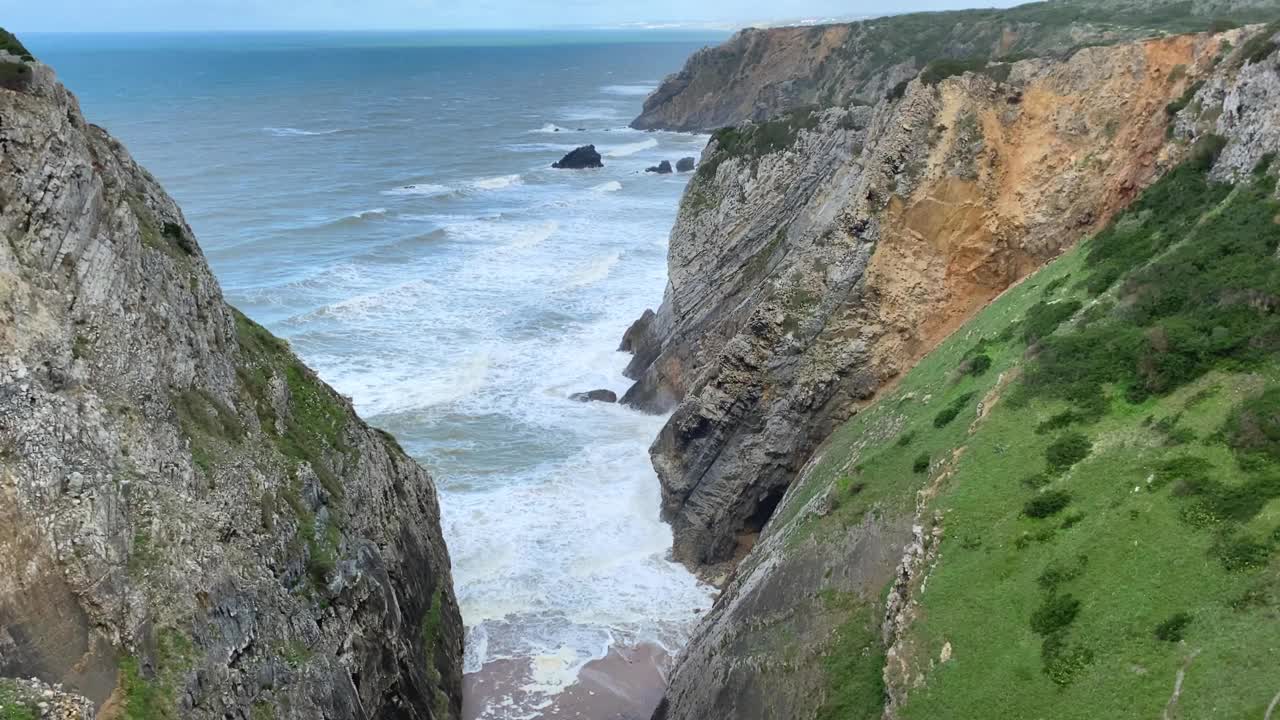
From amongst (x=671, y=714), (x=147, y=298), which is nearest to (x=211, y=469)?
(x=147, y=298)

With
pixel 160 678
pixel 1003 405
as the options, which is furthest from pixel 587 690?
pixel 1003 405

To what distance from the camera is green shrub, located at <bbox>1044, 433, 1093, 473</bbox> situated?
1973 cm

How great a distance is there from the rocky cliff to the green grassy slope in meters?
0.05

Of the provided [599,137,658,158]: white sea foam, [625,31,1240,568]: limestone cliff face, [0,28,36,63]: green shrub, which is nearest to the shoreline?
[625,31,1240,568]: limestone cliff face

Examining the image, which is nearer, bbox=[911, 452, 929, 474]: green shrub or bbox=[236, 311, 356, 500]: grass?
bbox=[911, 452, 929, 474]: green shrub

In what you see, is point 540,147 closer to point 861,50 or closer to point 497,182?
point 497,182

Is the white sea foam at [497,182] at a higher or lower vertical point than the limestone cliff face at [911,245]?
lower

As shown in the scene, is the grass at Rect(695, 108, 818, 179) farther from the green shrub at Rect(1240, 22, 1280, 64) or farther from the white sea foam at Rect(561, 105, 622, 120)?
the white sea foam at Rect(561, 105, 622, 120)

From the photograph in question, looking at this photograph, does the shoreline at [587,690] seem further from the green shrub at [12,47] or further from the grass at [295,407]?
the green shrub at [12,47]

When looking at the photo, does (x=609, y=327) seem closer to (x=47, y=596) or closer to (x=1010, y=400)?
(x=1010, y=400)

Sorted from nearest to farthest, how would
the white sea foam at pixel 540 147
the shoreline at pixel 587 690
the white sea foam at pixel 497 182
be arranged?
the shoreline at pixel 587 690 → the white sea foam at pixel 497 182 → the white sea foam at pixel 540 147

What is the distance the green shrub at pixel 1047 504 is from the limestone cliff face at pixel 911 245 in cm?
1224

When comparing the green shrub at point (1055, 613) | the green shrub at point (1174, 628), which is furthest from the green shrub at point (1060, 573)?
the green shrub at point (1174, 628)

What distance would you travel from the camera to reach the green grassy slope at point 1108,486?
1527 centimetres
